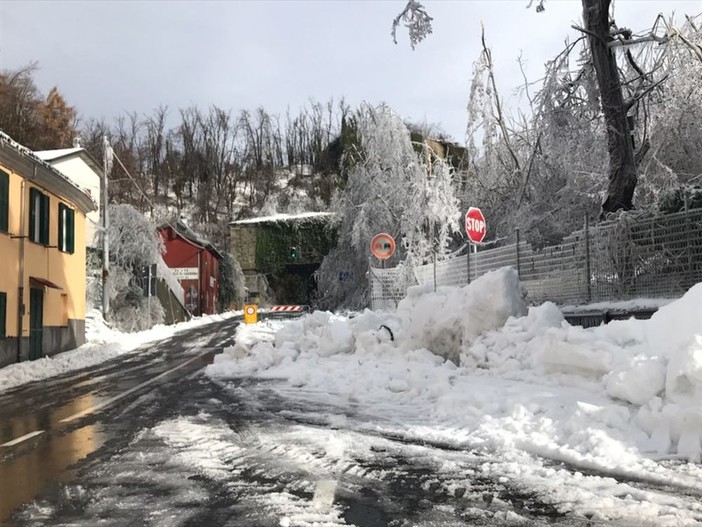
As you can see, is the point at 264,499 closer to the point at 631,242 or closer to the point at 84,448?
the point at 84,448

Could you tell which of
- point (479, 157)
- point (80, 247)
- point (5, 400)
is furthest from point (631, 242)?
point (80, 247)

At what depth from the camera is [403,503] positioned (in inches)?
164

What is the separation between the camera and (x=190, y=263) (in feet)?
156

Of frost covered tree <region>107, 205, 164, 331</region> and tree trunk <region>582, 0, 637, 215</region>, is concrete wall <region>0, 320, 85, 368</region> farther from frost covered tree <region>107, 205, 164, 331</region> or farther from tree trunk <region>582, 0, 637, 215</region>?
tree trunk <region>582, 0, 637, 215</region>

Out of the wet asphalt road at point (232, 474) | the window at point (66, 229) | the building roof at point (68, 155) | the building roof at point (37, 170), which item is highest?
the building roof at point (68, 155)

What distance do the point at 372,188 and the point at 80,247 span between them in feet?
43.2

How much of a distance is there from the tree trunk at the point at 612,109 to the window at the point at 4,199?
47.8 ft

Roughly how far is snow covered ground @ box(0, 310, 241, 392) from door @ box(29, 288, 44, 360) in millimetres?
603

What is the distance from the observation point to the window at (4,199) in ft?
52.7

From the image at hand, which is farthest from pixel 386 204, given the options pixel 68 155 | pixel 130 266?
pixel 68 155

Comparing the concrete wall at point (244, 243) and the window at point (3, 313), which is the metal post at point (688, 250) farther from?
the concrete wall at point (244, 243)

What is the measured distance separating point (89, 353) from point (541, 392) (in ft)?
53.0

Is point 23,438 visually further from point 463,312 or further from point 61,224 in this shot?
point 61,224

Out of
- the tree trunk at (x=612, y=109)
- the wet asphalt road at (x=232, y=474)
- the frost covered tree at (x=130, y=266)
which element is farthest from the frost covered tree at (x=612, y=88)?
the frost covered tree at (x=130, y=266)
